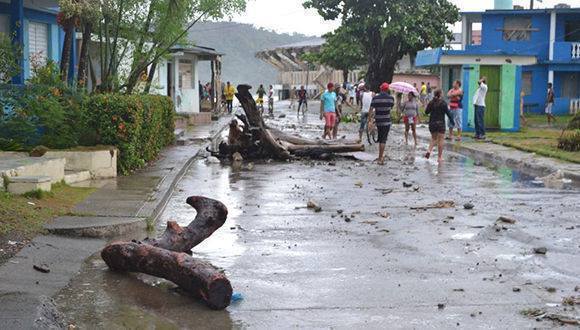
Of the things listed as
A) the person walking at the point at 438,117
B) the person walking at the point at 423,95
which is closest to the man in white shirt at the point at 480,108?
the person walking at the point at 438,117

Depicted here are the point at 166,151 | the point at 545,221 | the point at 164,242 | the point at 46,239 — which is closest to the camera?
the point at 164,242

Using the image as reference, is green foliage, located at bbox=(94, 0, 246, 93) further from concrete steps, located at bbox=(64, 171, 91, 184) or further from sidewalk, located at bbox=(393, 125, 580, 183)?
sidewalk, located at bbox=(393, 125, 580, 183)

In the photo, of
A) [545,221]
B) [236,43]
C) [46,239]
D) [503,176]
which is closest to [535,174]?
[503,176]

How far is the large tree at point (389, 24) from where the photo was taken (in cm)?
4669

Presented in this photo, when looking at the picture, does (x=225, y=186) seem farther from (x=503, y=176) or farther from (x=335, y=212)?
(x=503, y=176)

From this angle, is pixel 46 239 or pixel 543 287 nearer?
pixel 543 287

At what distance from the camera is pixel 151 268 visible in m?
7.66

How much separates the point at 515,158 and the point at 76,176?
11244mm

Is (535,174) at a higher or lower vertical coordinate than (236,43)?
lower

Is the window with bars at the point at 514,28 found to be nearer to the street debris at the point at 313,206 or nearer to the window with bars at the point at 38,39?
the window with bars at the point at 38,39

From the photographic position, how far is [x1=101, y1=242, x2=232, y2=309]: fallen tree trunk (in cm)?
693

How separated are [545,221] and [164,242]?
18.4 ft

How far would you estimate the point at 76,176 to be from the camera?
13.8 meters

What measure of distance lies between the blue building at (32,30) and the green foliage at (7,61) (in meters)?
1.56
